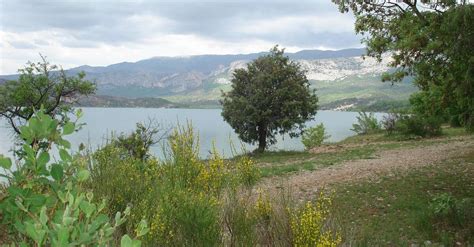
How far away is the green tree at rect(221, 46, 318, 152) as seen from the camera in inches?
1259

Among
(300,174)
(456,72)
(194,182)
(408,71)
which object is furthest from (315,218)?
(300,174)

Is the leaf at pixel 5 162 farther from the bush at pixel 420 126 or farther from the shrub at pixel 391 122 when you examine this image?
the shrub at pixel 391 122

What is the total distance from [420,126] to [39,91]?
97.5ft

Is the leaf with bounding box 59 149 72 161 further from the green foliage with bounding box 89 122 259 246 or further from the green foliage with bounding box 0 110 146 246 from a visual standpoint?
the green foliage with bounding box 89 122 259 246

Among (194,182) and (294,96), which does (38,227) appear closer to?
(194,182)

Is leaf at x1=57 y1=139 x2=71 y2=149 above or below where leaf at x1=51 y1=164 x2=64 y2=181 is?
above

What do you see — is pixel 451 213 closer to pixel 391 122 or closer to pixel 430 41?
pixel 430 41

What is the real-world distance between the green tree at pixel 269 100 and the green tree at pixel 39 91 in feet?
38.0

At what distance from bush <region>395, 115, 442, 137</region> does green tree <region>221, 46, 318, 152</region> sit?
8076mm

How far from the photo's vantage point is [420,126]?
33.9 metres

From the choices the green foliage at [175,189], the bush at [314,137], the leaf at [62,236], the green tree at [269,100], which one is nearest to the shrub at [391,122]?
the bush at [314,137]

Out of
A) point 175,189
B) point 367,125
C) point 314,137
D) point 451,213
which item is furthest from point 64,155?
point 367,125

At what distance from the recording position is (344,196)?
44.6 ft

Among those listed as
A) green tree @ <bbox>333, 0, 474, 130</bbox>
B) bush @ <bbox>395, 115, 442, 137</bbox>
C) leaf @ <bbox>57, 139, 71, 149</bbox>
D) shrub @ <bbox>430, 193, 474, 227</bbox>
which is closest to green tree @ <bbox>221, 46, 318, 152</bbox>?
bush @ <bbox>395, 115, 442, 137</bbox>
